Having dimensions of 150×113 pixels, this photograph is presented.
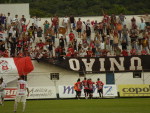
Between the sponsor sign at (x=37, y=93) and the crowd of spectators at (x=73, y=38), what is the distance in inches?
221

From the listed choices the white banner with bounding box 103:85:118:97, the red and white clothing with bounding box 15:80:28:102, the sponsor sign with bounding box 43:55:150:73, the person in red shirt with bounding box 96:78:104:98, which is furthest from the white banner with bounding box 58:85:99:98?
the red and white clothing with bounding box 15:80:28:102

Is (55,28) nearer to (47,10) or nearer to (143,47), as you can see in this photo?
(143,47)

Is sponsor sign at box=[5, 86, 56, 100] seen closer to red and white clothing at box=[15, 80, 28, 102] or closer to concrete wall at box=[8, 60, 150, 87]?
concrete wall at box=[8, 60, 150, 87]

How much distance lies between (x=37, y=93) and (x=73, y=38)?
10.3m

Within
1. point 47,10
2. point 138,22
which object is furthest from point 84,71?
point 47,10

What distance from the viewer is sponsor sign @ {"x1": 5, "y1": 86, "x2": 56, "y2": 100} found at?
43500mm

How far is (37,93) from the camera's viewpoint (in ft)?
143

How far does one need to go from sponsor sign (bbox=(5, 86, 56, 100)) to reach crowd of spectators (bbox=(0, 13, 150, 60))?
561 cm

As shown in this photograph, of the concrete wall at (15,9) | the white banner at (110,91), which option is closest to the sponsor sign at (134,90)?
the white banner at (110,91)

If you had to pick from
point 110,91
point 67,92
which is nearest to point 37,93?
point 67,92

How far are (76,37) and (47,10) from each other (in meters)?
67.9

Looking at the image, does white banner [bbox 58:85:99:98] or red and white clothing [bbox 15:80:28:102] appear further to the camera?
white banner [bbox 58:85:99:98]

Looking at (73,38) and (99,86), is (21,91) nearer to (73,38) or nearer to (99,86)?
(99,86)

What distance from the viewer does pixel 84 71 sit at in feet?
163
